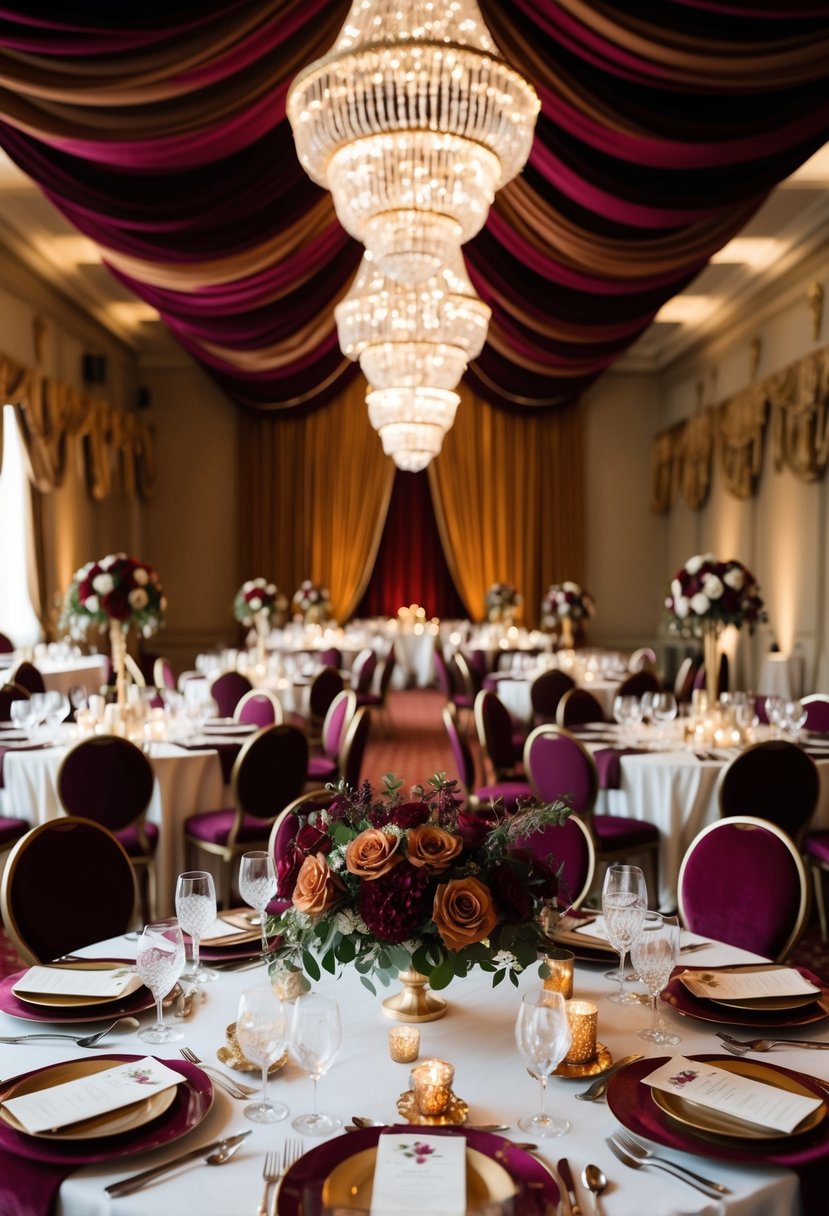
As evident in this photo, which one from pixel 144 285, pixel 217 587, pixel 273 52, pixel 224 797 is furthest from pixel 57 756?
pixel 217 587

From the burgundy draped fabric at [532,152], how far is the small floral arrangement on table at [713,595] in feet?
6.24

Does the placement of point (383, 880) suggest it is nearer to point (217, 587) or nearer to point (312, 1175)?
point (312, 1175)

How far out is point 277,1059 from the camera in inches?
66.8

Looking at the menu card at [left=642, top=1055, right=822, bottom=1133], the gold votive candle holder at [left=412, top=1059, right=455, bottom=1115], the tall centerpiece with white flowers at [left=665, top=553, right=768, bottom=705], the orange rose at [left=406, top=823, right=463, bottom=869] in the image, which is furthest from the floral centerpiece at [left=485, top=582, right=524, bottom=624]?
the gold votive candle holder at [left=412, top=1059, right=455, bottom=1115]

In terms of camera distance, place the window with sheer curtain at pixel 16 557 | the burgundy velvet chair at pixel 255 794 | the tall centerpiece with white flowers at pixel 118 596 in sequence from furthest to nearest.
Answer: the window with sheer curtain at pixel 16 557, the tall centerpiece with white flowers at pixel 118 596, the burgundy velvet chair at pixel 255 794

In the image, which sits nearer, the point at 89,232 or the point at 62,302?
the point at 89,232

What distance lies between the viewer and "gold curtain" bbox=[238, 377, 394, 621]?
15562mm

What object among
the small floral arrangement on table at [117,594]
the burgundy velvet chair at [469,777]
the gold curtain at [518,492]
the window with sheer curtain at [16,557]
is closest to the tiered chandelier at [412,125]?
the small floral arrangement on table at [117,594]

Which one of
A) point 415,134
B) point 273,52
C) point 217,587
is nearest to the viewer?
point 415,134

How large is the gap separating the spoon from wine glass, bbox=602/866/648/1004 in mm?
560

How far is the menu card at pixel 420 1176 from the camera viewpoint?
1.41m

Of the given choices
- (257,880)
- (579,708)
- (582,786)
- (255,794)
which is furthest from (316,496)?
(257,880)

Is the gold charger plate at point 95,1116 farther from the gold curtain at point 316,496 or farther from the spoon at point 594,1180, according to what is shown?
the gold curtain at point 316,496

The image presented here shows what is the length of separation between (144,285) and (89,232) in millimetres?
1810
